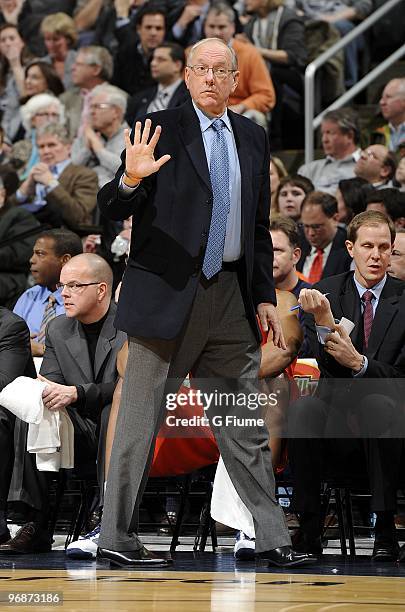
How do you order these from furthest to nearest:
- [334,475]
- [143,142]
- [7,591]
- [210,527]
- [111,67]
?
[111,67] < [210,527] < [334,475] < [143,142] < [7,591]

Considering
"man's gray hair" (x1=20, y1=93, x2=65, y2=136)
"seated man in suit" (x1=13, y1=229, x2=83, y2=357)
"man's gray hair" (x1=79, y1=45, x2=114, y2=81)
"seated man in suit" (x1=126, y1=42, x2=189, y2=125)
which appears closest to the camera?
"seated man in suit" (x1=13, y1=229, x2=83, y2=357)

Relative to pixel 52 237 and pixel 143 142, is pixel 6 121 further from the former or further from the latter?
pixel 143 142

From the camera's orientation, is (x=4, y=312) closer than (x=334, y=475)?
No

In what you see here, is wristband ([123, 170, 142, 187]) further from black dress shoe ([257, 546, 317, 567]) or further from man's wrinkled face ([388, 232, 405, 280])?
man's wrinkled face ([388, 232, 405, 280])

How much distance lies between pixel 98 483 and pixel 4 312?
958 mm

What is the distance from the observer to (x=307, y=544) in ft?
16.3

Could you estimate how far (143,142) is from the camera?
13.7ft

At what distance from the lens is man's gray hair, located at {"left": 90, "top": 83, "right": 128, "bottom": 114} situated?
10.2 metres

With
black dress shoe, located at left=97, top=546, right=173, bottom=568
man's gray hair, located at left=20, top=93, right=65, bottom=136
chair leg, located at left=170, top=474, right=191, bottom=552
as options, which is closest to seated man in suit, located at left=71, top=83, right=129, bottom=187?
man's gray hair, located at left=20, top=93, right=65, bottom=136

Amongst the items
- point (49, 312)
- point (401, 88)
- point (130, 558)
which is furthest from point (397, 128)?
point (130, 558)

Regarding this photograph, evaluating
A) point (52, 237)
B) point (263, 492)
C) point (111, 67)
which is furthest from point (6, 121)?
point (263, 492)

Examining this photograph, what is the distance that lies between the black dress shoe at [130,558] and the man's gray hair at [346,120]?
17.3 ft

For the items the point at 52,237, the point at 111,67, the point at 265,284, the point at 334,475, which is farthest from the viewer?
the point at 111,67

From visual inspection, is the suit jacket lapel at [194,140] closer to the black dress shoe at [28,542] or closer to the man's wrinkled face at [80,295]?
the man's wrinkled face at [80,295]
